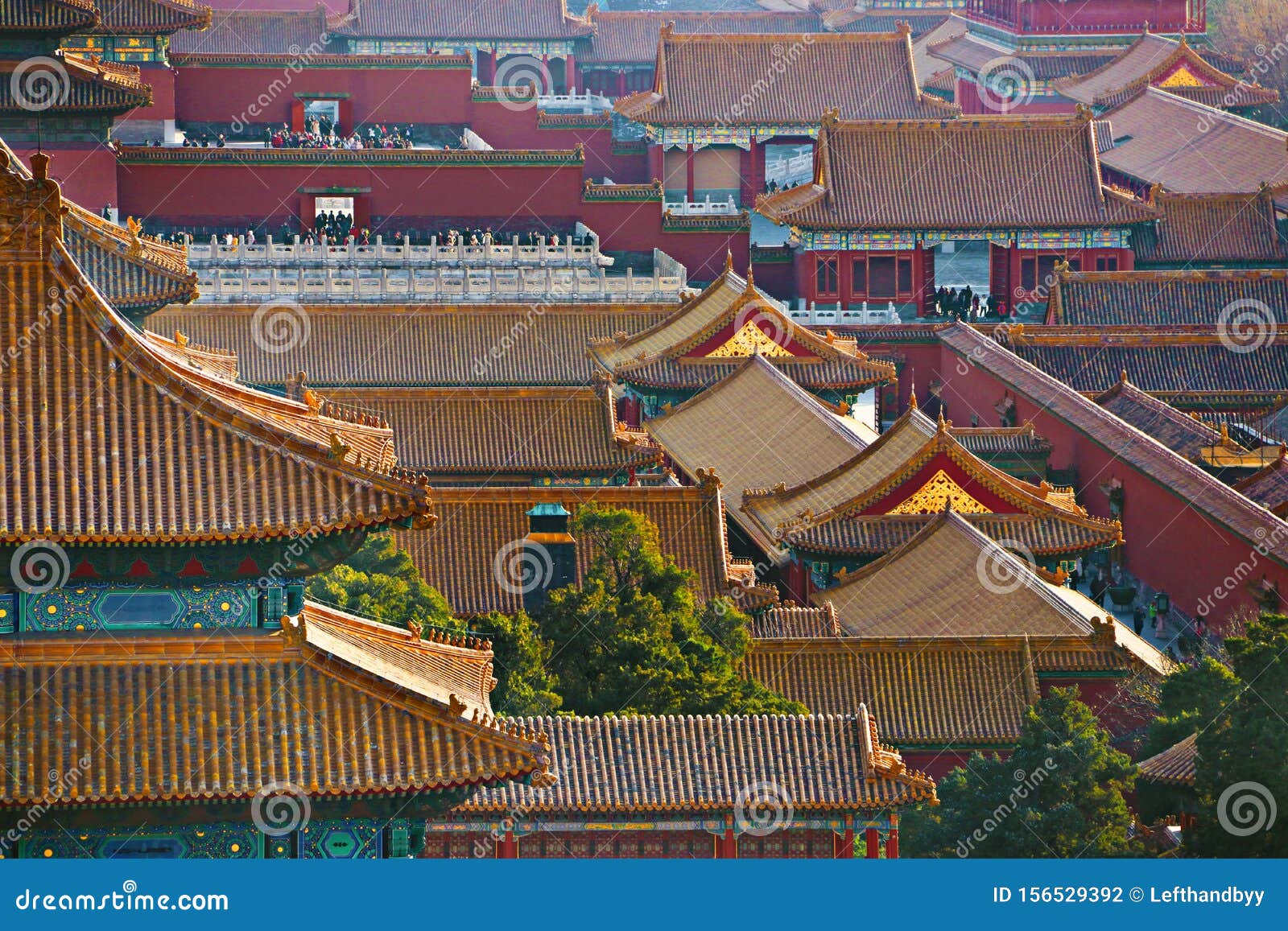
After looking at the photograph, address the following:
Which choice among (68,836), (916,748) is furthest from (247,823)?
(916,748)

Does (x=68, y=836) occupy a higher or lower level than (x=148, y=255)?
lower

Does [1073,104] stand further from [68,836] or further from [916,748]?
[68,836]

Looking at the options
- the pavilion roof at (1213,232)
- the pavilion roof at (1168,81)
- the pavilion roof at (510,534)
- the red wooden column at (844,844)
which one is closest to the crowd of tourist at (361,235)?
the pavilion roof at (1213,232)
